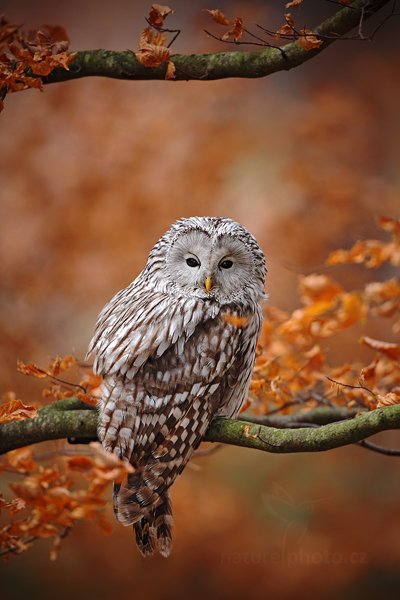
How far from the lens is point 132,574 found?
5961 mm

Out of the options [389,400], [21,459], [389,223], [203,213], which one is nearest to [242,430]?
[389,400]

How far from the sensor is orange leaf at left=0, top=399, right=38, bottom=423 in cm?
209

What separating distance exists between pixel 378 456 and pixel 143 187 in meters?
3.37

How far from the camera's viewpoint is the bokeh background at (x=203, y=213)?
5594 mm

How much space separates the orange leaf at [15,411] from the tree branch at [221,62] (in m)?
1.04

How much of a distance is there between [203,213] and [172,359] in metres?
3.44

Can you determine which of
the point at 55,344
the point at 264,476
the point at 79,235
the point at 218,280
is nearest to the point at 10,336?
the point at 55,344

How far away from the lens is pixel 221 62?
238 centimetres

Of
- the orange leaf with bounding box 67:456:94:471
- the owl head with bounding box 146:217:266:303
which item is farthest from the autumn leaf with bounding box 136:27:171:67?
the orange leaf with bounding box 67:456:94:471

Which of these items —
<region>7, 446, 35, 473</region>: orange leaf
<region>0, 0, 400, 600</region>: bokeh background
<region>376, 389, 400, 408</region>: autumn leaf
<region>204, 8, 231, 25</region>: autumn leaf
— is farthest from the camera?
<region>0, 0, 400, 600</region>: bokeh background

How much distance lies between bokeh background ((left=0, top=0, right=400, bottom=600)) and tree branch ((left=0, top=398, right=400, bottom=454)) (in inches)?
121

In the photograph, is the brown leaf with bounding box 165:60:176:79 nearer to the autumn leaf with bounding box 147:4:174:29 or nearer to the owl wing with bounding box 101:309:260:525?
the autumn leaf with bounding box 147:4:174:29

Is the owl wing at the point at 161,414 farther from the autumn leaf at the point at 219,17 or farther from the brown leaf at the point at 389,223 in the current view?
Result: the autumn leaf at the point at 219,17

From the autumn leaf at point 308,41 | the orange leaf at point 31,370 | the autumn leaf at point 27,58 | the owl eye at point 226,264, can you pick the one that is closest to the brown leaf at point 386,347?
the owl eye at point 226,264
